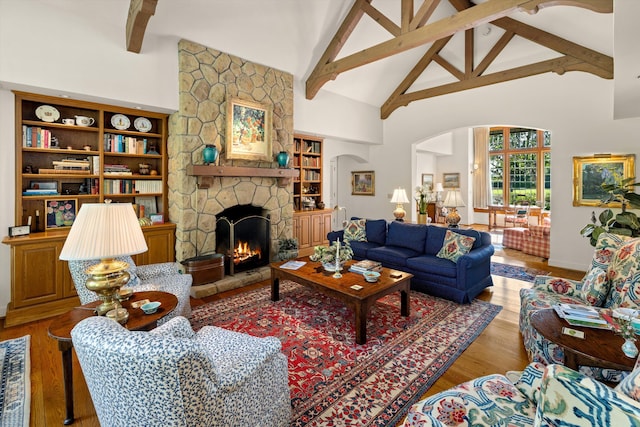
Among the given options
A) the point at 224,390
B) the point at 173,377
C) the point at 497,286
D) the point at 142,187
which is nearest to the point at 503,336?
the point at 497,286

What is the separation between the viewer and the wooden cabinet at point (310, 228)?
21.5ft

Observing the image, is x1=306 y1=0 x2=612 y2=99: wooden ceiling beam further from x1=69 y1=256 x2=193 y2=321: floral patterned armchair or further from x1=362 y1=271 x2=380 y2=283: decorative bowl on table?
x1=69 y1=256 x2=193 y2=321: floral patterned armchair

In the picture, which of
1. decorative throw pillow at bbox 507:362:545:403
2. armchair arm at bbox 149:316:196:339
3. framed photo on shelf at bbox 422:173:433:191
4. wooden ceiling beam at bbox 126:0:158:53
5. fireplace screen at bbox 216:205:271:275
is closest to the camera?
decorative throw pillow at bbox 507:362:545:403

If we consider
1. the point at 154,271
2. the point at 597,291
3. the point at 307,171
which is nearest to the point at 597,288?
the point at 597,291

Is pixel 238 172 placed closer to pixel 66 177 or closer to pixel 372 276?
pixel 66 177

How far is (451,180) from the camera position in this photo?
1196cm

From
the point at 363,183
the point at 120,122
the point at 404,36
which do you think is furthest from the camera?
the point at 363,183

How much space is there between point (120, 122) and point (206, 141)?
3.94 ft

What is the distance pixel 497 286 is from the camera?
15.4 feet

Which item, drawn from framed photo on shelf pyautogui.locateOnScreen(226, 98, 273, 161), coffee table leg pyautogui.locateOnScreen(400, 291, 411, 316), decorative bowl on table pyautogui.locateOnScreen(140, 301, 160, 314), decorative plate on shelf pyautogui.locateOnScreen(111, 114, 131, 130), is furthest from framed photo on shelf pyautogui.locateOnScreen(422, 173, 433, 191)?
decorative bowl on table pyautogui.locateOnScreen(140, 301, 160, 314)

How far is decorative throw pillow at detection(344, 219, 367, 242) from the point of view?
5.55 metres

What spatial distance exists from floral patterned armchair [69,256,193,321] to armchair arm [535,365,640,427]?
289cm

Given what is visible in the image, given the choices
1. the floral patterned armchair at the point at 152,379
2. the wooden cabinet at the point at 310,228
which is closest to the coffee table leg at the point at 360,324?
the floral patterned armchair at the point at 152,379

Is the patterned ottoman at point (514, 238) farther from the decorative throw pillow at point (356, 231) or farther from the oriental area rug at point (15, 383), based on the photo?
the oriental area rug at point (15, 383)
